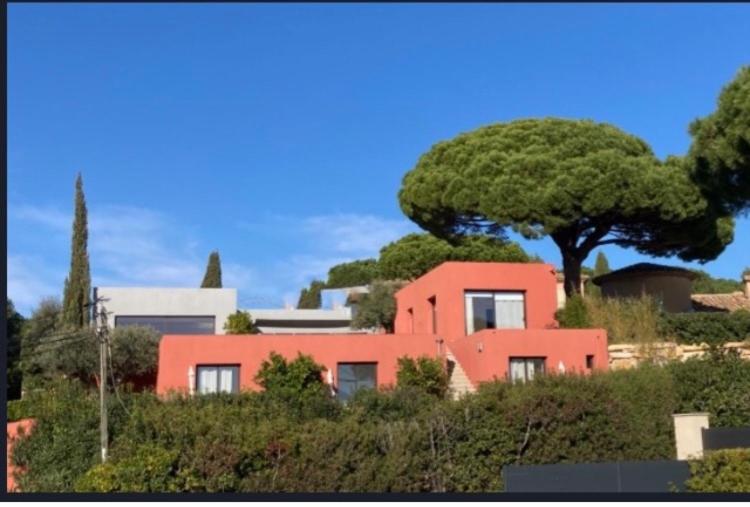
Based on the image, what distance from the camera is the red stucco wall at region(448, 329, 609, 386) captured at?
2134 cm

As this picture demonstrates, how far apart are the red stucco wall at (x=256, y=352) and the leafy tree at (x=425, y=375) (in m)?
0.62

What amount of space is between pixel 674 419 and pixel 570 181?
1073 cm

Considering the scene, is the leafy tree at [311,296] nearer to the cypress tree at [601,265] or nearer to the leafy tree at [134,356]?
the cypress tree at [601,265]

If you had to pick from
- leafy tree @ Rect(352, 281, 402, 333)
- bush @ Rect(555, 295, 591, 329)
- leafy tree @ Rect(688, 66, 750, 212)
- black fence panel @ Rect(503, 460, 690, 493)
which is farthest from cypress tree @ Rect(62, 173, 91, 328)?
black fence panel @ Rect(503, 460, 690, 493)

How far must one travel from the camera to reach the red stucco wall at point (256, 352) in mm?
21688

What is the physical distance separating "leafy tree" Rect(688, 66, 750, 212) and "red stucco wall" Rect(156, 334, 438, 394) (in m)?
7.70

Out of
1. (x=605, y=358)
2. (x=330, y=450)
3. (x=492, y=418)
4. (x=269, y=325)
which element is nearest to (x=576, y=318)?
(x=605, y=358)

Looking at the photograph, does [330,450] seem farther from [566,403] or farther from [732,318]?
[732,318]

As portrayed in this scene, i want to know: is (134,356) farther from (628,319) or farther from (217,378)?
(628,319)

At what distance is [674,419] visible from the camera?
16.0 metres

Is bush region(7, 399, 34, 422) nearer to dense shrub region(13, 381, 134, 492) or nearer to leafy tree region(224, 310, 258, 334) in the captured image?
dense shrub region(13, 381, 134, 492)

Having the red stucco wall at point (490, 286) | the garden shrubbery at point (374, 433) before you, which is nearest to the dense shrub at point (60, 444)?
the garden shrubbery at point (374, 433)

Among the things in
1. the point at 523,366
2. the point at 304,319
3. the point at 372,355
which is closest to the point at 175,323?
the point at 304,319

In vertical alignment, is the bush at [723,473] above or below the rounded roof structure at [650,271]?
below
